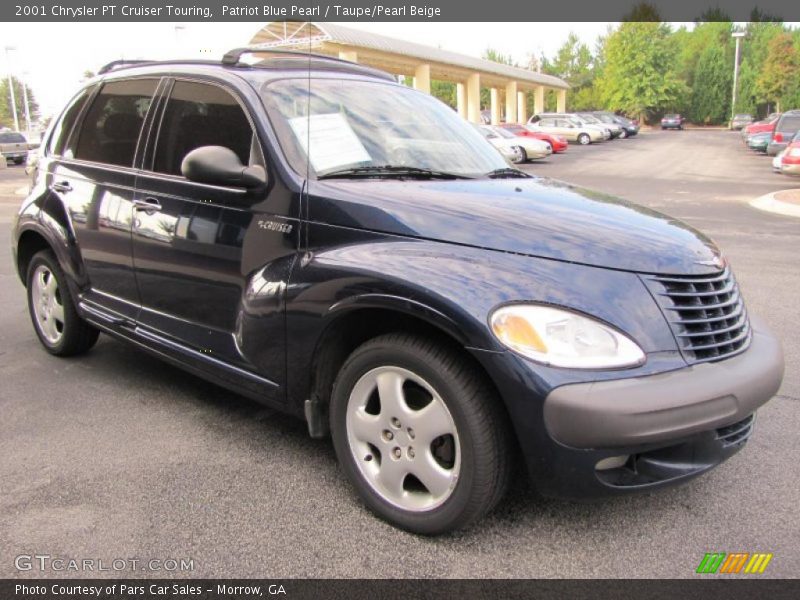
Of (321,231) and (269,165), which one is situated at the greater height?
(269,165)

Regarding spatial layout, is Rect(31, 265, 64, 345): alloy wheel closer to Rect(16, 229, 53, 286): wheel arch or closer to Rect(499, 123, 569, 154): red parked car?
Rect(16, 229, 53, 286): wheel arch

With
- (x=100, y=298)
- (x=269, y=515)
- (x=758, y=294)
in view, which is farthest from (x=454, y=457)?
(x=758, y=294)

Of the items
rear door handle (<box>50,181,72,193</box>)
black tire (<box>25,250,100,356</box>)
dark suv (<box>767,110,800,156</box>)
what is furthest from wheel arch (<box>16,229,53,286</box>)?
dark suv (<box>767,110,800,156</box>)

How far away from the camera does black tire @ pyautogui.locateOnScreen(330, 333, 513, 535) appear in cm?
245

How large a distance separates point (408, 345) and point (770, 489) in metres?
1.77

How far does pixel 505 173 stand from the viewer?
3.73 m

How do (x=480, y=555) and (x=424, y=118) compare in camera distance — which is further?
(x=424, y=118)

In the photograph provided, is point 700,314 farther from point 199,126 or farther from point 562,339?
point 199,126

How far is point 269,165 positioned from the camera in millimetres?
3162

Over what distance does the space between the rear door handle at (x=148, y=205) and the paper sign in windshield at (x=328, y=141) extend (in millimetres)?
927

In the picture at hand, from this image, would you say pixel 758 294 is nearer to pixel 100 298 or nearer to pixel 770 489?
pixel 770 489

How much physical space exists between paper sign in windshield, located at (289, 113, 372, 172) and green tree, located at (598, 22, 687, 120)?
3092 inches

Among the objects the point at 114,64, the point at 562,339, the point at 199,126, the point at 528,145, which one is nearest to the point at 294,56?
the point at 199,126
